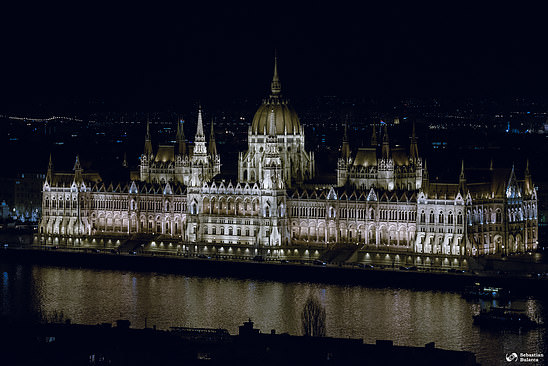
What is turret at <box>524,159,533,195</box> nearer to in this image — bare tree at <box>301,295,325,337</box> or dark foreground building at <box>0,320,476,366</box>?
bare tree at <box>301,295,325,337</box>

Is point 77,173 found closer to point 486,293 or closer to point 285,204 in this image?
point 285,204

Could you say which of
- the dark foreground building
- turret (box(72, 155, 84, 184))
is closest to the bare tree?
the dark foreground building

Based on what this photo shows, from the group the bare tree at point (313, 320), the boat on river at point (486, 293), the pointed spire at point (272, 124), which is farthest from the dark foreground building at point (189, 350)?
the pointed spire at point (272, 124)

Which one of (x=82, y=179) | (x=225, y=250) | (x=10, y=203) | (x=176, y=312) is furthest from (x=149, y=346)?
(x=10, y=203)

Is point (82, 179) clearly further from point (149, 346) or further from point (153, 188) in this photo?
point (149, 346)

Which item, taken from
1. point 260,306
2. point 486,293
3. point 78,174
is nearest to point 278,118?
point 78,174

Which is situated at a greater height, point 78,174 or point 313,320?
point 78,174
